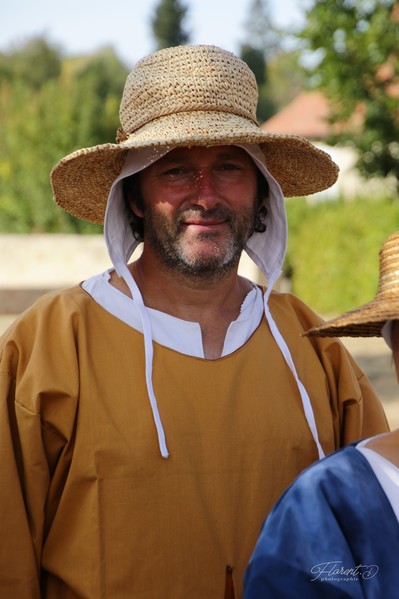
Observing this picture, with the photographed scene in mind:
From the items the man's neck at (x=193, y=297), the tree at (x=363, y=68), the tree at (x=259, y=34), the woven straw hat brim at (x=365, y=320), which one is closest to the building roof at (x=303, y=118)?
the tree at (x=363, y=68)

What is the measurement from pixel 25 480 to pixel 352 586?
3.63 feet

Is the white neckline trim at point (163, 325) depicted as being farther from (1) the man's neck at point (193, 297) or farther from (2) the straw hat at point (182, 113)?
(2) the straw hat at point (182, 113)

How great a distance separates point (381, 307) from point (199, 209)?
39.8 inches

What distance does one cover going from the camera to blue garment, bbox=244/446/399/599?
1.82 m

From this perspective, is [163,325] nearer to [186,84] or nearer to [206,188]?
[206,188]

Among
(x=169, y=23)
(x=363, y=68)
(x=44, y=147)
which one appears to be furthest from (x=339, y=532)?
(x=169, y=23)

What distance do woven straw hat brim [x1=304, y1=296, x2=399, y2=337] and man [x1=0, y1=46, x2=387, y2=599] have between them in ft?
2.39

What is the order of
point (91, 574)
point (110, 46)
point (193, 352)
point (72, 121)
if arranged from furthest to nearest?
point (110, 46) < point (72, 121) < point (193, 352) < point (91, 574)

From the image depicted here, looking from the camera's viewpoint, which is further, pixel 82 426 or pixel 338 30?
pixel 338 30

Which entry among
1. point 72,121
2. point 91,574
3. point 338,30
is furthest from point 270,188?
point 72,121

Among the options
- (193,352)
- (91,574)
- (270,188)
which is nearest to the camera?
(91,574)

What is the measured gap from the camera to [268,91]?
7269 centimetres

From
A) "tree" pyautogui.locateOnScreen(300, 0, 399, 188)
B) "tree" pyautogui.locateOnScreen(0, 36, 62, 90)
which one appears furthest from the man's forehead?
"tree" pyautogui.locateOnScreen(0, 36, 62, 90)

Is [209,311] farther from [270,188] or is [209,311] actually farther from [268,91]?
[268,91]
